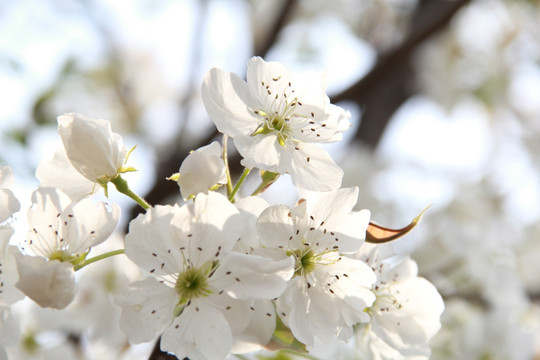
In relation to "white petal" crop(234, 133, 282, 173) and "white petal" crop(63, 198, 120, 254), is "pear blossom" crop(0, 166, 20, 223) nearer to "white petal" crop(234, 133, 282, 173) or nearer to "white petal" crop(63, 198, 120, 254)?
"white petal" crop(63, 198, 120, 254)

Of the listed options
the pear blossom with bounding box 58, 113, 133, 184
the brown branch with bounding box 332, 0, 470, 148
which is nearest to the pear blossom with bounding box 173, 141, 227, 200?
the pear blossom with bounding box 58, 113, 133, 184

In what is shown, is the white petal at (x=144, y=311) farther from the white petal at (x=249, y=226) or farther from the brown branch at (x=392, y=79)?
the brown branch at (x=392, y=79)

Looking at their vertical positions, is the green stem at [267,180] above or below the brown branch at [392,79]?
above

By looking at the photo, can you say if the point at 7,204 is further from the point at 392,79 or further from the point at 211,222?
the point at 392,79

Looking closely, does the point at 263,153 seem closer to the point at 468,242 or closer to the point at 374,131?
the point at 468,242

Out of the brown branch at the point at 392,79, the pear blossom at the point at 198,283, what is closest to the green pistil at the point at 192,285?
the pear blossom at the point at 198,283

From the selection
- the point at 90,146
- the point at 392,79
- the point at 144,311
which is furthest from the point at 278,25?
the point at 144,311

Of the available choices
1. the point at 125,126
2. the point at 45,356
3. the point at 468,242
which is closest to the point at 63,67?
the point at 45,356
